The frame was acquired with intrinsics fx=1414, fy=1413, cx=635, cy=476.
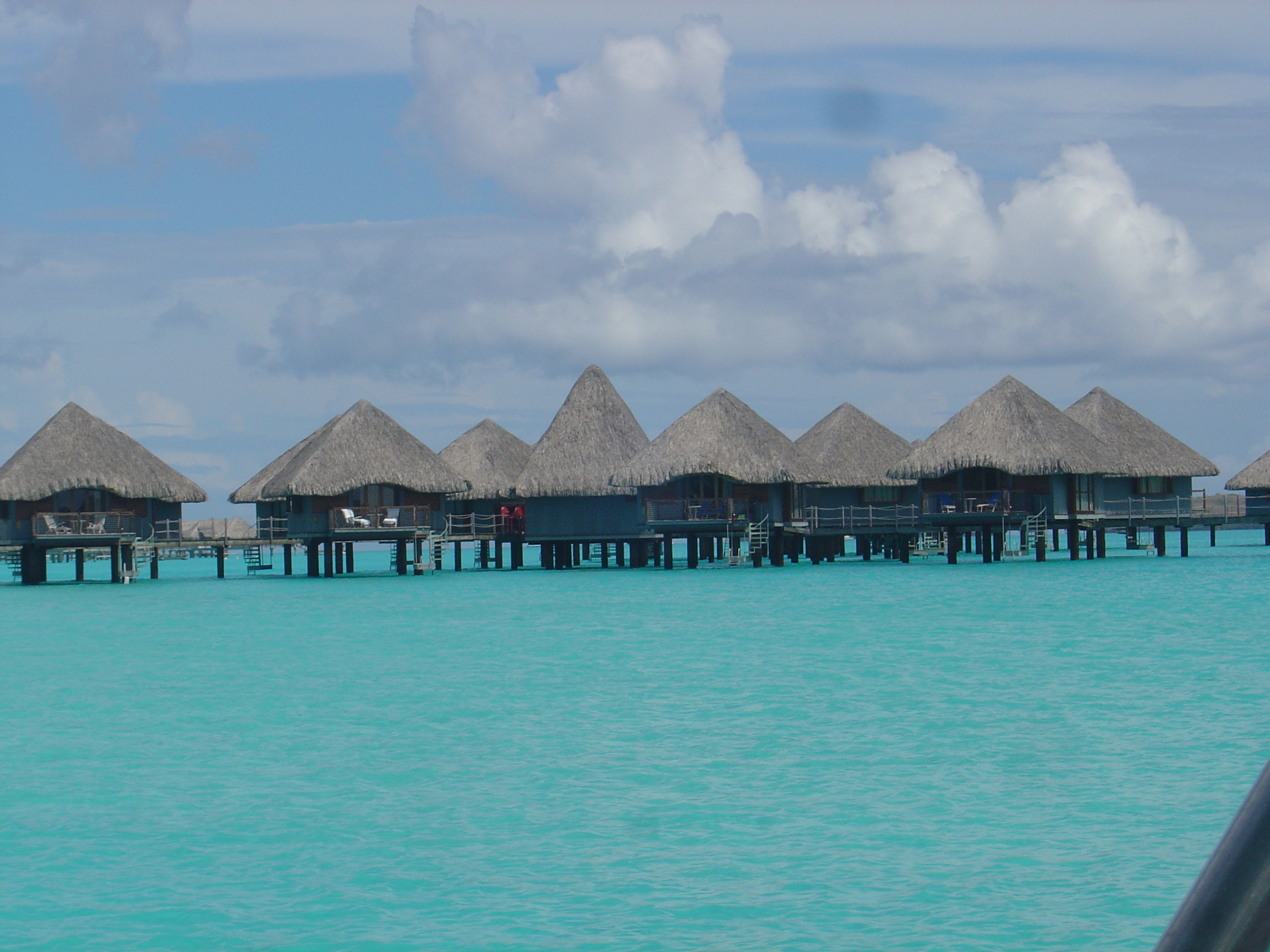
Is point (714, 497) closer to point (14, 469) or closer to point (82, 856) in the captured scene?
point (14, 469)

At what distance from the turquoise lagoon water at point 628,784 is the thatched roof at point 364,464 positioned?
16449 mm

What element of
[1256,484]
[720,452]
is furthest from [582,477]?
[1256,484]

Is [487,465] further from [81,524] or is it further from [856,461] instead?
[81,524]

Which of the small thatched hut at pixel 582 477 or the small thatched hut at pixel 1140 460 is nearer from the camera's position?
the small thatched hut at pixel 1140 460

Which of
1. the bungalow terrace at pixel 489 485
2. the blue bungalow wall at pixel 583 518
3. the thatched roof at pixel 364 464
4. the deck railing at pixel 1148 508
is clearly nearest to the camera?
the thatched roof at pixel 364 464

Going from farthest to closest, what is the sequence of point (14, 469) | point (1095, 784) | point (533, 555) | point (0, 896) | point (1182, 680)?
point (533, 555) < point (14, 469) < point (1182, 680) < point (1095, 784) < point (0, 896)

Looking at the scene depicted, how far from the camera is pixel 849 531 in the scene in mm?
43469

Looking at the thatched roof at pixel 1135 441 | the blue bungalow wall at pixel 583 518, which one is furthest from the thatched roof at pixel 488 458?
the thatched roof at pixel 1135 441

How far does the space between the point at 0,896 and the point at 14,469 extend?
33.2 meters

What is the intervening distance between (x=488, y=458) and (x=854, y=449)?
13435 millimetres

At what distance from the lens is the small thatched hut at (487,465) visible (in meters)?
50.8

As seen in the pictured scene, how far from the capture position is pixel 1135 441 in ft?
148

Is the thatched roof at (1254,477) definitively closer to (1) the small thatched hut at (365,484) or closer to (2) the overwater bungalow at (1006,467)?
(2) the overwater bungalow at (1006,467)

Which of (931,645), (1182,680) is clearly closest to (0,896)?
(1182,680)
